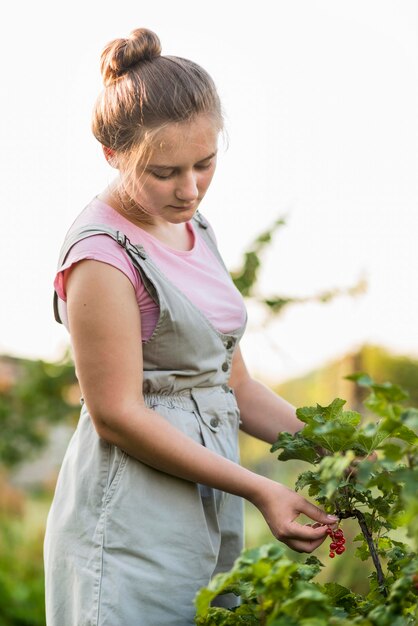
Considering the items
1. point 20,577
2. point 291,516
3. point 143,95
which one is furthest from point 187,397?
point 20,577

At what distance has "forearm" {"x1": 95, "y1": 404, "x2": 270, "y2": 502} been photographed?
1762mm

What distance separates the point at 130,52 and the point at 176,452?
2.80 feet

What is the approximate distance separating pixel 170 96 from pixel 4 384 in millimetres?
5223

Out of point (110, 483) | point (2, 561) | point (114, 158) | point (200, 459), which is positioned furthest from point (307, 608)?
point (2, 561)

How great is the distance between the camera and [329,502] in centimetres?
168

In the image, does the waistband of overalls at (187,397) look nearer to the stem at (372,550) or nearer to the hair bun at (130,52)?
the stem at (372,550)

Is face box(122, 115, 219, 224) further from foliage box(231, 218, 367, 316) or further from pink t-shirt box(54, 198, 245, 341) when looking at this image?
→ foliage box(231, 218, 367, 316)

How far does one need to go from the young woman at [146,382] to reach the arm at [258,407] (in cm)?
18

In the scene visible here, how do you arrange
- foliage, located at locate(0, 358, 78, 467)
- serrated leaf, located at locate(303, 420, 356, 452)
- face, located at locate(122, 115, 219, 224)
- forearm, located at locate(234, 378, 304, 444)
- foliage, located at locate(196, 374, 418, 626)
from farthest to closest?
1. foliage, located at locate(0, 358, 78, 467)
2. forearm, located at locate(234, 378, 304, 444)
3. face, located at locate(122, 115, 219, 224)
4. serrated leaf, located at locate(303, 420, 356, 452)
5. foliage, located at locate(196, 374, 418, 626)

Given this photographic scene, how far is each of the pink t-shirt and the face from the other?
107 millimetres

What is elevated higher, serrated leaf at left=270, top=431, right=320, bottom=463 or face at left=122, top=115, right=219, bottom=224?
face at left=122, top=115, right=219, bottom=224

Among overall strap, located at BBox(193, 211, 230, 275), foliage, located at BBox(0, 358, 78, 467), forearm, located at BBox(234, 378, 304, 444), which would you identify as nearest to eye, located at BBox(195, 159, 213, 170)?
overall strap, located at BBox(193, 211, 230, 275)

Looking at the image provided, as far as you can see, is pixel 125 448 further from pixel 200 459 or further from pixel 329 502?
pixel 329 502

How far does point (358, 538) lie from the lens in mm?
1787
